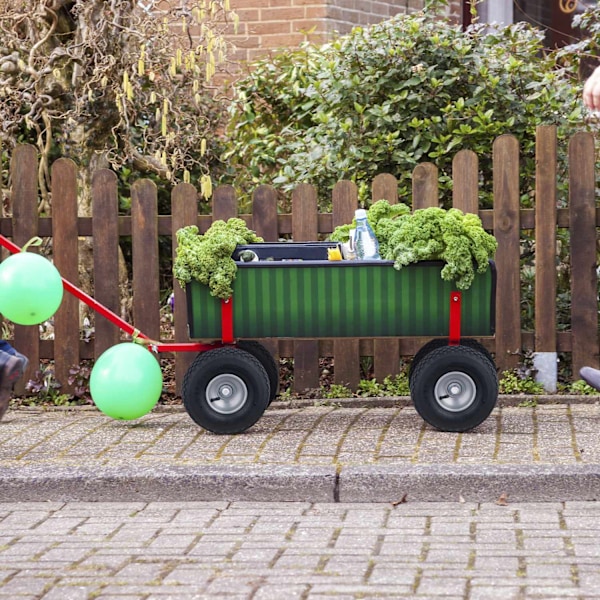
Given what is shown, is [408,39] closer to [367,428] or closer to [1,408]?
[367,428]

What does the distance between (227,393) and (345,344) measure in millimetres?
1281

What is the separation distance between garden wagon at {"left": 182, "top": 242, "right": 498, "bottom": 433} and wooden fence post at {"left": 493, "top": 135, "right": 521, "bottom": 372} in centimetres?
103

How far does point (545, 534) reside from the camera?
4266 mm

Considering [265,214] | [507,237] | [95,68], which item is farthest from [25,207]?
[507,237]

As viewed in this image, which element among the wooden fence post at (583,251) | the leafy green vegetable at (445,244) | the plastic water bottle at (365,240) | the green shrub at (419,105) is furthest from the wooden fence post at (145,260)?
the wooden fence post at (583,251)

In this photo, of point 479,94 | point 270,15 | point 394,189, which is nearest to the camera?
point 394,189

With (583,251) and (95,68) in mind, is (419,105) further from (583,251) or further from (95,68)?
(95,68)

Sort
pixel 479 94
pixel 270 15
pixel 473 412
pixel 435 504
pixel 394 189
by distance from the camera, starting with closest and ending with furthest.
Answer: pixel 435 504, pixel 473 412, pixel 394 189, pixel 479 94, pixel 270 15

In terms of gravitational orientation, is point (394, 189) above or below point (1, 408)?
above

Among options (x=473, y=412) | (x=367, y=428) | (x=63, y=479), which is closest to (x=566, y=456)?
(x=473, y=412)

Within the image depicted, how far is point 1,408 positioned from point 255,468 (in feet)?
3.73

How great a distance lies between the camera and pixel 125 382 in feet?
18.3

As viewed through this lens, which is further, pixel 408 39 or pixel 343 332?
pixel 408 39

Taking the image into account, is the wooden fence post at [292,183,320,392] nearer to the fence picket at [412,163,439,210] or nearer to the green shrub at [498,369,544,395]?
the fence picket at [412,163,439,210]
